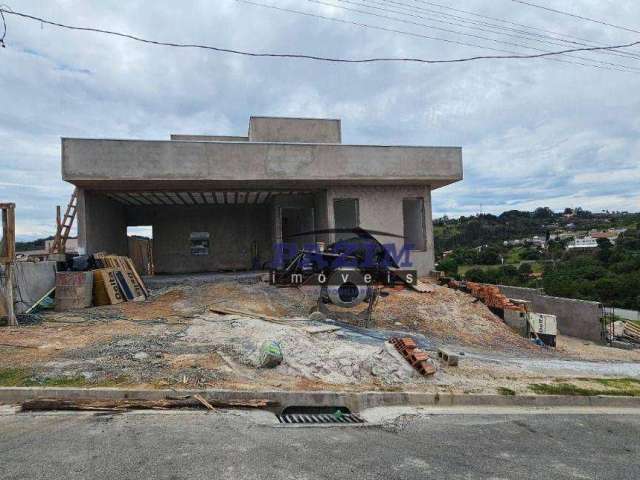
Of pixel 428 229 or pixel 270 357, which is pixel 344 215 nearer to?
pixel 428 229

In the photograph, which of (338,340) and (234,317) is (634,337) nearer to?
(338,340)

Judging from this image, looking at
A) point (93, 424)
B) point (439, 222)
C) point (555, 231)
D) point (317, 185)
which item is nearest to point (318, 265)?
point (317, 185)

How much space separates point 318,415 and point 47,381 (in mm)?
3939

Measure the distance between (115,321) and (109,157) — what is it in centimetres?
650

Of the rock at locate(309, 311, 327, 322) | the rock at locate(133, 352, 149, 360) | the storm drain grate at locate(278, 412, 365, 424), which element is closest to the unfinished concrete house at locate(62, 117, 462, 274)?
the rock at locate(309, 311, 327, 322)

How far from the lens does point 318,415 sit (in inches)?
228

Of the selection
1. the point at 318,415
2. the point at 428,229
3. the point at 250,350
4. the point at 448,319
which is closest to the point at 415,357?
the point at 318,415

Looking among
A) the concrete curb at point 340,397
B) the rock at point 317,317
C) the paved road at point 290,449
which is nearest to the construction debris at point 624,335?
the concrete curb at point 340,397

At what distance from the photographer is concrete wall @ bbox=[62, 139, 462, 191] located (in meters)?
14.0

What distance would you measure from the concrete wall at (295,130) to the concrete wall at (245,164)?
5.11 m

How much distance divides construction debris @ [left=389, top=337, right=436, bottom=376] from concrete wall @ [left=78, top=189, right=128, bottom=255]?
12.3m

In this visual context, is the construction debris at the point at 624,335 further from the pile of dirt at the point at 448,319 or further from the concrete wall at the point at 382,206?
the concrete wall at the point at 382,206

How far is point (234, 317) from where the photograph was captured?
1060 centimetres
